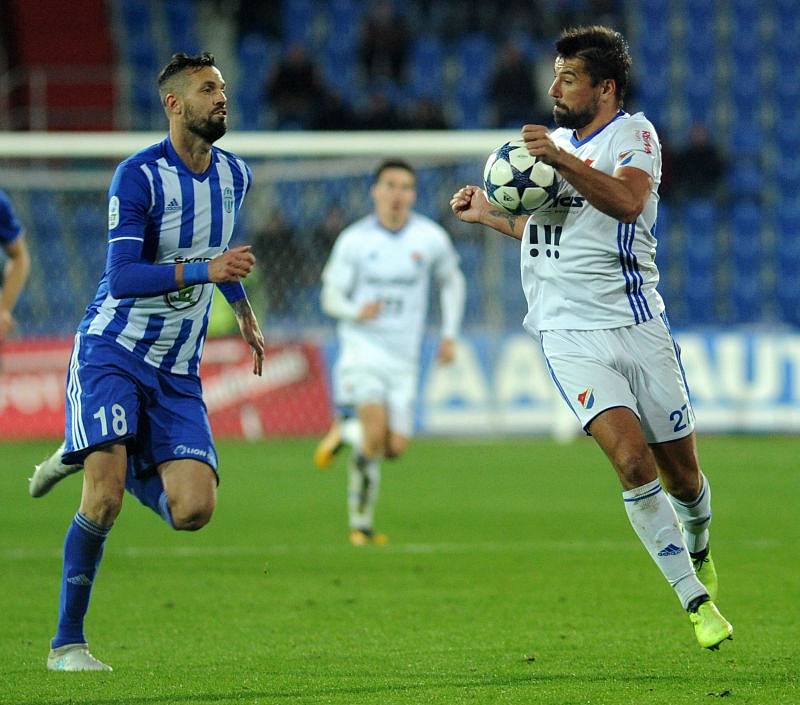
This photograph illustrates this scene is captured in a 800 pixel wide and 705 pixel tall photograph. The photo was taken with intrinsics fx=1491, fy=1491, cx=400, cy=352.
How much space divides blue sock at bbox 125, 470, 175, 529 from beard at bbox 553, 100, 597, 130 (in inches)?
83.0

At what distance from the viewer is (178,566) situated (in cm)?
845

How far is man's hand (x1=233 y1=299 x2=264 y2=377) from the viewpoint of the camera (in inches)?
234

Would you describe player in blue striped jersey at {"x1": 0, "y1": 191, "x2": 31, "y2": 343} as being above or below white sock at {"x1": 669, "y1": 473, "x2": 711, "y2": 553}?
above

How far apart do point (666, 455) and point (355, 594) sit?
215 cm

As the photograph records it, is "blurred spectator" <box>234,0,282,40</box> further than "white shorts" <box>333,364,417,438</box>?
Yes

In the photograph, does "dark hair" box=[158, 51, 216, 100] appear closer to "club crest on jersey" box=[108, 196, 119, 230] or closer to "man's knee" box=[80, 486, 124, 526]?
"club crest on jersey" box=[108, 196, 119, 230]

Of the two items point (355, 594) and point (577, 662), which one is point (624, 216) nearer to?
point (577, 662)

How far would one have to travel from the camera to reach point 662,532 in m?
5.48

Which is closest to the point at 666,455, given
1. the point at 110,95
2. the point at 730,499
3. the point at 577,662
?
the point at 577,662

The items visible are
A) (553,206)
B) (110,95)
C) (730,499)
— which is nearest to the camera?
(553,206)

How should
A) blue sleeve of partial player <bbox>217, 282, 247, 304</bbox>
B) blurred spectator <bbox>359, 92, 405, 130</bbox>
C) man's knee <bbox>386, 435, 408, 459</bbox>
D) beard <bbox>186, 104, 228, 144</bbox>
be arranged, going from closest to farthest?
beard <bbox>186, 104, 228, 144</bbox> → blue sleeve of partial player <bbox>217, 282, 247, 304</bbox> → man's knee <bbox>386, 435, 408, 459</bbox> → blurred spectator <bbox>359, 92, 405, 130</bbox>

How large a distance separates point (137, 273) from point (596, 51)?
6.28 feet

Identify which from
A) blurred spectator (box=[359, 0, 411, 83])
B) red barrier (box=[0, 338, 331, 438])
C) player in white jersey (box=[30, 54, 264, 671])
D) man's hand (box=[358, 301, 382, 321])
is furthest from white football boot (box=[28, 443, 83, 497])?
blurred spectator (box=[359, 0, 411, 83])

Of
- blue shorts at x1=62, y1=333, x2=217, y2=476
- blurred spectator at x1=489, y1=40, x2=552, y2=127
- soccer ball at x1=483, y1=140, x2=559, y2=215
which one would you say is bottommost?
blue shorts at x1=62, y1=333, x2=217, y2=476
